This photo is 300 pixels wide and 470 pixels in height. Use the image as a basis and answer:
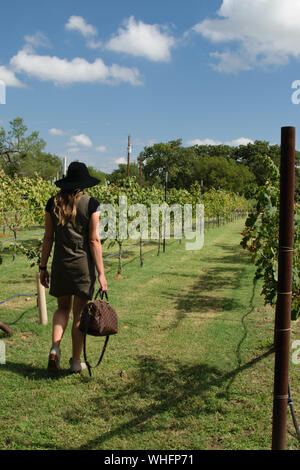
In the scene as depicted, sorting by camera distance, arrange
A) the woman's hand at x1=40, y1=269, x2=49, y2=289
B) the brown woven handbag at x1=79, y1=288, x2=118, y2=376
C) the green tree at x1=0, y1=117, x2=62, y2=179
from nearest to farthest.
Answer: the brown woven handbag at x1=79, y1=288, x2=118, y2=376 → the woman's hand at x1=40, y1=269, x2=49, y2=289 → the green tree at x1=0, y1=117, x2=62, y2=179

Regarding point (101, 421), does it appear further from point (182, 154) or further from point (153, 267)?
point (182, 154)

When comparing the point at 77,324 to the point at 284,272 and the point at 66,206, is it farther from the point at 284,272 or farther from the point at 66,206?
the point at 284,272

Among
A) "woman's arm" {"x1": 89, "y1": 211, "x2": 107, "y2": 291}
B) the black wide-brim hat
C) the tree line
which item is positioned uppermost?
the tree line

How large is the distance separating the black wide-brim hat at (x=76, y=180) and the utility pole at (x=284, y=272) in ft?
5.58

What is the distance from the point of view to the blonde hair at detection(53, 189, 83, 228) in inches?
123

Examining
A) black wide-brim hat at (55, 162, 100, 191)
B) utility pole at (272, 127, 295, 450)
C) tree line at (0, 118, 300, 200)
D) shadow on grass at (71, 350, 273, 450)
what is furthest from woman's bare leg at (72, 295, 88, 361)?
tree line at (0, 118, 300, 200)

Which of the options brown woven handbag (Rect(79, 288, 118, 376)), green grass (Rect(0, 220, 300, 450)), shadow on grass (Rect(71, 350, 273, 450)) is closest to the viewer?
green grass (Rect(0, 220, 300, 450))

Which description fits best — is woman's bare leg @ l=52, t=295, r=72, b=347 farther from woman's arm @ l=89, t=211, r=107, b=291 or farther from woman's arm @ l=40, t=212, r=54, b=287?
woman's arm @ l=89, t=211, r=107, b=291

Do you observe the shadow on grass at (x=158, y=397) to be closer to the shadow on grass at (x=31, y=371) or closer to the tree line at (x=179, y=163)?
the shadow on grass at (x=31, y=371)

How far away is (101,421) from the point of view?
8.86ft

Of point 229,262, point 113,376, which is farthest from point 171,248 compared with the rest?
point 113,376

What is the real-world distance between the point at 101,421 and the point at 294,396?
1.58 m

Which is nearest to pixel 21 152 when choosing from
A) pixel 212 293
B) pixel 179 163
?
pixel 179 163

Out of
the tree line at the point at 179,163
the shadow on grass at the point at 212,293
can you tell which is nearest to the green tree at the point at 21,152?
the tree line at the point at 179,163
